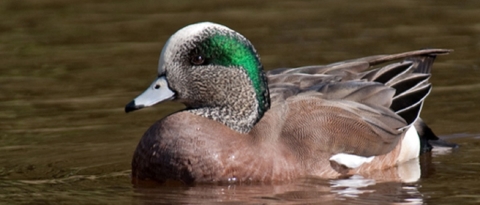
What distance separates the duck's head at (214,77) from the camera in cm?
697

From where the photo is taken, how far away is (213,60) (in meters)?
7.09

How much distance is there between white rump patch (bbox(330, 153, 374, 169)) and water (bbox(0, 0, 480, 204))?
17cm

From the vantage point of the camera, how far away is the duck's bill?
680 centimetres

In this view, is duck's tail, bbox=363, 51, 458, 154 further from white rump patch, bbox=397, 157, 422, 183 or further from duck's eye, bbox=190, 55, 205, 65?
duck's eye, bbox=190, 55, 205, 65

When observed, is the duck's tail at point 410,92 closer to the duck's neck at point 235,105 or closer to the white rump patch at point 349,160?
the white rump patch at point 349,160

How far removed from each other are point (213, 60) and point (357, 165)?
1131 millimetres

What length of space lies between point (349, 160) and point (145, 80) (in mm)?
2795

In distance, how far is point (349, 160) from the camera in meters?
7.21

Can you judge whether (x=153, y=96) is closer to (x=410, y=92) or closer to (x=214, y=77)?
(x=214, y=77)

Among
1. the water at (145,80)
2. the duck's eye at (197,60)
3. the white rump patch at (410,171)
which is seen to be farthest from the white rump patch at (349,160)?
the duck's eye at (197,60)

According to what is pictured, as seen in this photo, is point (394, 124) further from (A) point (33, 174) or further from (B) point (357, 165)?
(A) point (33, 174)

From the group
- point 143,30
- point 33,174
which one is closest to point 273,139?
point 33,174

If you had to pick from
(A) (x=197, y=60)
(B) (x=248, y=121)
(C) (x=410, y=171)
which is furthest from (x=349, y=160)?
(A) (x=197, y=60)

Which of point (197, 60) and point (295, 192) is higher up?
point (197, 60)
